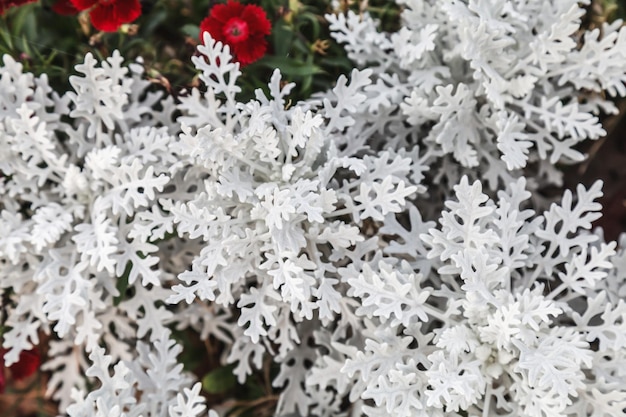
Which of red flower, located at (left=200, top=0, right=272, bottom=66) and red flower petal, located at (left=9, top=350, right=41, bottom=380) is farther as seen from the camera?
red flower petal, located at (left=9, top=350, right=41, bottom=380)

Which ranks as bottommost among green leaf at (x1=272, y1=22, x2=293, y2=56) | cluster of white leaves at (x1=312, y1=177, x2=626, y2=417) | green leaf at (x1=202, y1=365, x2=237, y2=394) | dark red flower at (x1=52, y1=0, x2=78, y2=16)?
green leaf at (x1=202, y1=365, x2=237, y2=394)

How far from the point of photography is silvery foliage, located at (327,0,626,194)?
2.80 feet

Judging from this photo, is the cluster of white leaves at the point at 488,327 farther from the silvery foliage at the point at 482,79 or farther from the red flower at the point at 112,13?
the red flower at the point at 112,13

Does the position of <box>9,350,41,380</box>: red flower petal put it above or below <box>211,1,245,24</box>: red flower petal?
below

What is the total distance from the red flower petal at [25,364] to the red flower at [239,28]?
1.65ft

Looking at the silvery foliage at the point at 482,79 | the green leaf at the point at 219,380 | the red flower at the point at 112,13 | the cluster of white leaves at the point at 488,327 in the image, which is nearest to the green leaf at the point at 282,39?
the silvery foliage at the point at 482,79

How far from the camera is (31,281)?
0.97 metres

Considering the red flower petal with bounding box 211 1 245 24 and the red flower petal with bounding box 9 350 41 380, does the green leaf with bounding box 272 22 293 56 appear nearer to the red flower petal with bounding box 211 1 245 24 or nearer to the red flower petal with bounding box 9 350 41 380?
the red flower petal with bounding box 211 1 245 24

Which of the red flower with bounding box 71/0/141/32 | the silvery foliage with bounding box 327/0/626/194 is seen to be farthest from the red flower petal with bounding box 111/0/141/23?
the silvery foliage with bounding box 327/0/626/194

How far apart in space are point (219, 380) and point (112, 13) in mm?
527

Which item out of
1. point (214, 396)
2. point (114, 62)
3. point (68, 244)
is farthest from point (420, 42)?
point (214, 396)

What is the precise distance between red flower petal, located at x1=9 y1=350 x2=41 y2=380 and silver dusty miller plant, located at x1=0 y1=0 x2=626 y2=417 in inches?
1.9

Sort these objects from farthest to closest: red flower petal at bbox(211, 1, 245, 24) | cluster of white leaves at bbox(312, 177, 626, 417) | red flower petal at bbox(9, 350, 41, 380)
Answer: red flower petal at bbox(9, 350, 41, 380) → red flower petal at bbox(211, 1, 245, 24) → cluster of white leaves at bbox(312, 177, 626, 417)

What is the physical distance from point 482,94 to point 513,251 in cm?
21
